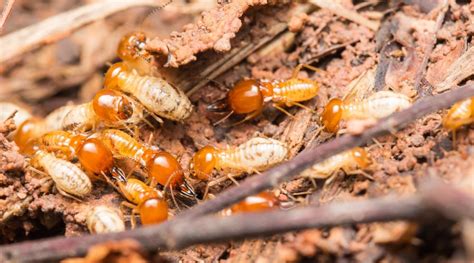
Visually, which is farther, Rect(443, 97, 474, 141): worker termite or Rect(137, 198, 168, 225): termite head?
Rect(137, 198, 168, 225): termite head

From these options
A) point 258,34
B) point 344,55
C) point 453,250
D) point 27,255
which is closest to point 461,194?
point 453,250

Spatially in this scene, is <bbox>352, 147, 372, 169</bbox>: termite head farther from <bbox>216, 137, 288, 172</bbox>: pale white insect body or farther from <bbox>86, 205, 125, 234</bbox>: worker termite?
<bbox>86, 205, 125, 234</bbox>: worker termite

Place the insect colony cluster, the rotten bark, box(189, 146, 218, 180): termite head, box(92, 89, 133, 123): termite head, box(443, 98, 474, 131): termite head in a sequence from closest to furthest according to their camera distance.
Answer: the rotten bark < box(443, 98, 474, 131): termite head < the insect colony cluster < box(189, 146, 218, 180): termite head < box(92, 89, 133, 123): termite head

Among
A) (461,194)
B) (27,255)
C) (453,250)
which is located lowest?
(453,250)

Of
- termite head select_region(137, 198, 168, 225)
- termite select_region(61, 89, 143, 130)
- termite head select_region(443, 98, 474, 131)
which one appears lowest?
termite head select_region(137, 198, 168, 225)

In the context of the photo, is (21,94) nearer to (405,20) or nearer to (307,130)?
(307,130)

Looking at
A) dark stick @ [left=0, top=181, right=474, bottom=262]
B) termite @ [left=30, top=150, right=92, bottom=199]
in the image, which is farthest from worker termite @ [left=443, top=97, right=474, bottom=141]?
termite @ [left=30, top=150, right=92, bottom=199]

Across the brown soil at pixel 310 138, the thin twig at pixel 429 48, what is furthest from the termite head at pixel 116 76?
the thin twig at pixel 429 48
